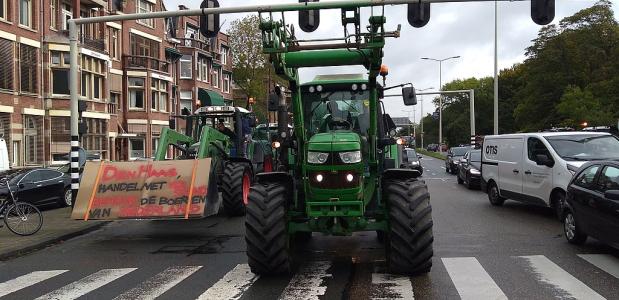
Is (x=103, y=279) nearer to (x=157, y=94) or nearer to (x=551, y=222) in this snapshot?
(x=551, y=222)

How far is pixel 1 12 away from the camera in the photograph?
1065 inches

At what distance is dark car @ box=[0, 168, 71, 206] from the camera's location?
16844 mm

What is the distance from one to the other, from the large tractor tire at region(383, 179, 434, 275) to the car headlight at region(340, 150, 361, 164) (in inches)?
28.9

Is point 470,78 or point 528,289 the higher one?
point 470,78

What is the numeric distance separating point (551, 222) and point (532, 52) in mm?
55576

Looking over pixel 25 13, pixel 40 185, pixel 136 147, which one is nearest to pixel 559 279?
pixel 40 185

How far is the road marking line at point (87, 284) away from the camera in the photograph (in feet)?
22.8

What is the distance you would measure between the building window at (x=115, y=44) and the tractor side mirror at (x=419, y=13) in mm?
29390

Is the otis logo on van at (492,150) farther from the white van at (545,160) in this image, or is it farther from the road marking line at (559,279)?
the road marking line at (559,279)

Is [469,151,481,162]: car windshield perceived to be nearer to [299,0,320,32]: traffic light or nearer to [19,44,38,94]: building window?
[299,0,320,32]: traffic light

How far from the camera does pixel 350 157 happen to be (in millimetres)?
7105

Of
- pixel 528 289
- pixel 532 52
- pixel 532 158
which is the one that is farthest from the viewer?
pixel 532 52

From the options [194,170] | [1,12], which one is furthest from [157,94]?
[194,170]

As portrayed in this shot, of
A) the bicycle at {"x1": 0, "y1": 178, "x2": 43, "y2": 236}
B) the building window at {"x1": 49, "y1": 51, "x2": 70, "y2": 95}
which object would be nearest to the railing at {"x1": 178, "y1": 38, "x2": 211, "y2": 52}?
the building window at {"x1": 49, "y1": 51, "x2": 70, "y2": 95}
